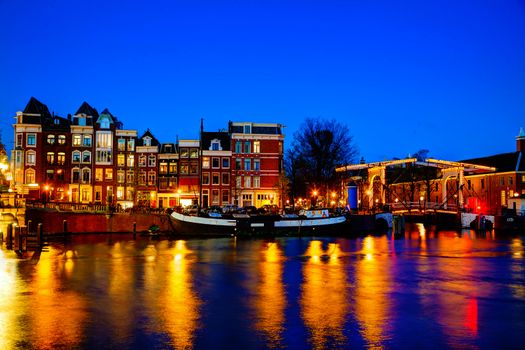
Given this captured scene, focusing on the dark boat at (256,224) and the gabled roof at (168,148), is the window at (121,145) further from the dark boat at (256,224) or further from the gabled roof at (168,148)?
→ the dark boat at (256,224)

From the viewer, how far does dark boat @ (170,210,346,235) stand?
5562cm

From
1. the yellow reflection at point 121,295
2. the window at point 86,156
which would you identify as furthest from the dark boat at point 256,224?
the window at point 86,156

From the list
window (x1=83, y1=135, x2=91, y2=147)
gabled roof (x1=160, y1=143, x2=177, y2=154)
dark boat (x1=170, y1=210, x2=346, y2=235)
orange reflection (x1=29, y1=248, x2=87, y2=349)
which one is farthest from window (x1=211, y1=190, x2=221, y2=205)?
orange reflection (x1=29, y1=248, x2=87, y2=349)

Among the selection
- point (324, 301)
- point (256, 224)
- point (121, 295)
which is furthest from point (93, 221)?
point (324, 301)

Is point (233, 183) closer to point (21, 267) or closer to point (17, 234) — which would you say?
point (17, 234)

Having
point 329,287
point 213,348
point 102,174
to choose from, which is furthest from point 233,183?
point 213,348

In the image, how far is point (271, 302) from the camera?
19125 millimetres

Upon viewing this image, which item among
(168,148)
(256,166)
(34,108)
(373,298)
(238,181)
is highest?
(34,108)

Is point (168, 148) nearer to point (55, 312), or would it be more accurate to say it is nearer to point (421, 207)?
point (421, 207)

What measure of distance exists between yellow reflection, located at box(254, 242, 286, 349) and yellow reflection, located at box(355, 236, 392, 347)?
2.31m

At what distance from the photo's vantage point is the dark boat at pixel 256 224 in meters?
55.6

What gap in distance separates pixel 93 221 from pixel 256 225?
1800cm

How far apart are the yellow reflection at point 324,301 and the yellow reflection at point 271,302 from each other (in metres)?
0.80

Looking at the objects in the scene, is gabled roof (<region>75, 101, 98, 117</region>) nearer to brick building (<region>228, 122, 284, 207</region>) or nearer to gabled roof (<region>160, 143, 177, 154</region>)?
gabled roof (<region>160, 143, 177, 154</region>)
